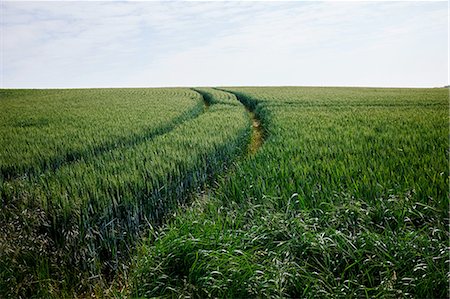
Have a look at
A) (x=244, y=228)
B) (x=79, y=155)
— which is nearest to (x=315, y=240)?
(x=244, y=228)

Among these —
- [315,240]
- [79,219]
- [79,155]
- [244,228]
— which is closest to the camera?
[315,240]

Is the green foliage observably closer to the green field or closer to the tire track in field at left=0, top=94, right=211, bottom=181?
the green field

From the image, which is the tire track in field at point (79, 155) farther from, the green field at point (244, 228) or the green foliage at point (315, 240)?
the green foliage at point (315, 240)

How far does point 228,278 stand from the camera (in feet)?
10.5

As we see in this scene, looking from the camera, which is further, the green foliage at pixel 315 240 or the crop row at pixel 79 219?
the crop row at pixel 79 219

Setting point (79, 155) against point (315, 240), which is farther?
point (79, 155)

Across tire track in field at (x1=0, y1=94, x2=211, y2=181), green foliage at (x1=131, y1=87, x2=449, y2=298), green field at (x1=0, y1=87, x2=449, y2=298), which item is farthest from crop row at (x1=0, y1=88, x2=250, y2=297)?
tire track in field at (x1=0, y1=94, x2=211, y2=181)

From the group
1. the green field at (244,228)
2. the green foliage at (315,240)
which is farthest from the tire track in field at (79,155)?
the green foliage at (315,240)

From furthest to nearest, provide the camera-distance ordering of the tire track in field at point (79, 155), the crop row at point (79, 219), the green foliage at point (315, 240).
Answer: the tire track in field at point (79, 155) < the crop row at point (79, 219) < the green foliage at point (315, 240)

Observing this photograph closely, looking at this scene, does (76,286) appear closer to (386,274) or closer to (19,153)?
(386,274)

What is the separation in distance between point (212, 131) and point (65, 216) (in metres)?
6.72

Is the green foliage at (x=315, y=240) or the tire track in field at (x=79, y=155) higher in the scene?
the tire track in field at (x=79, y=155)

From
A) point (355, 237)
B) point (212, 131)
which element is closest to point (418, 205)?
point (355, 237)

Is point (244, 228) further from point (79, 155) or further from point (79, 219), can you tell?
point (79, 155)
